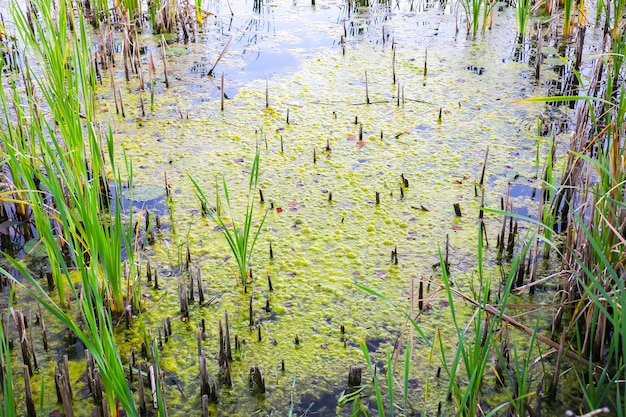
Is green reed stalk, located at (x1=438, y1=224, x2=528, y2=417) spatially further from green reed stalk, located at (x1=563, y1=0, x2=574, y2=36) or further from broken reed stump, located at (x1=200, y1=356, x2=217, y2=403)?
green reed stalk, located at (x1=563, y1=0, x2=574, y2=36)

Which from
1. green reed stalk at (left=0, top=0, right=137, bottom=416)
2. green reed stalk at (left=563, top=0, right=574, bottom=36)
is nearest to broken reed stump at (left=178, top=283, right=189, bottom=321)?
green reed stalk at (left=0, top=0, right=137, bottom=416)

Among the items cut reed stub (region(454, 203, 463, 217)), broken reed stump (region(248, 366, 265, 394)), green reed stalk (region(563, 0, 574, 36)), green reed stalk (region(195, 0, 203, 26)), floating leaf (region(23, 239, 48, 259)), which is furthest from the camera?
green reed stalk (region(195, 0, 203, 26))

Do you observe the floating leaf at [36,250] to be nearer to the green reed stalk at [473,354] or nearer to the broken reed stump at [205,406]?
the broken reed stump at [205,406]

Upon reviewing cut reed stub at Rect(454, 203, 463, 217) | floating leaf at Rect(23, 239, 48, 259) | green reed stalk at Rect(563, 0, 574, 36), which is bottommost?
floating leaf at Rect(23, 239, 48, 259)

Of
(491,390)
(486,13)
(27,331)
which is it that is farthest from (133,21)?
(491,390)

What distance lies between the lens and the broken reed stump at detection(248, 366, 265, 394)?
1708 mm

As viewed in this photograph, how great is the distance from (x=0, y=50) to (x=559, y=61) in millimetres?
3410

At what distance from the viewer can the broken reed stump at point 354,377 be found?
172 centimetres

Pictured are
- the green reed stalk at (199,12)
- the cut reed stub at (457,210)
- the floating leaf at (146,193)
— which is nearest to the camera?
the cut reed stub at (457,210)

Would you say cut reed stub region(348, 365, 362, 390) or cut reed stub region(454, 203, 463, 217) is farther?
cut reed stub region(454, 203, 463, 217)

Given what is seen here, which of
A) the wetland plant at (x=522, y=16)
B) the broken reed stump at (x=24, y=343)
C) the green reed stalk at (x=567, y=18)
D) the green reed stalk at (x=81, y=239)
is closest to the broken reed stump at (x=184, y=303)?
the green reed stalk at (x=81, y=239)

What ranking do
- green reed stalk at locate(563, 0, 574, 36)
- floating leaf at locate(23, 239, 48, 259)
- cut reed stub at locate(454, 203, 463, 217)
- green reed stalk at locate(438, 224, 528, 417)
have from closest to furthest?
green reed stalk at locate(438, 224, 528, 417) → floating leaf at locate(23, 239, 48, 259) → cut reed stub at locate(454, 203, 463, 217) → green reed stalk at locate(563, 0, 574, 36)

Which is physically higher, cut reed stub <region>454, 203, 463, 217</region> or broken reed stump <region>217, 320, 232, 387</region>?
cut reed stub <region>454, 203, 463, 217</region>

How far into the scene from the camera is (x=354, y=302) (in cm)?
207
